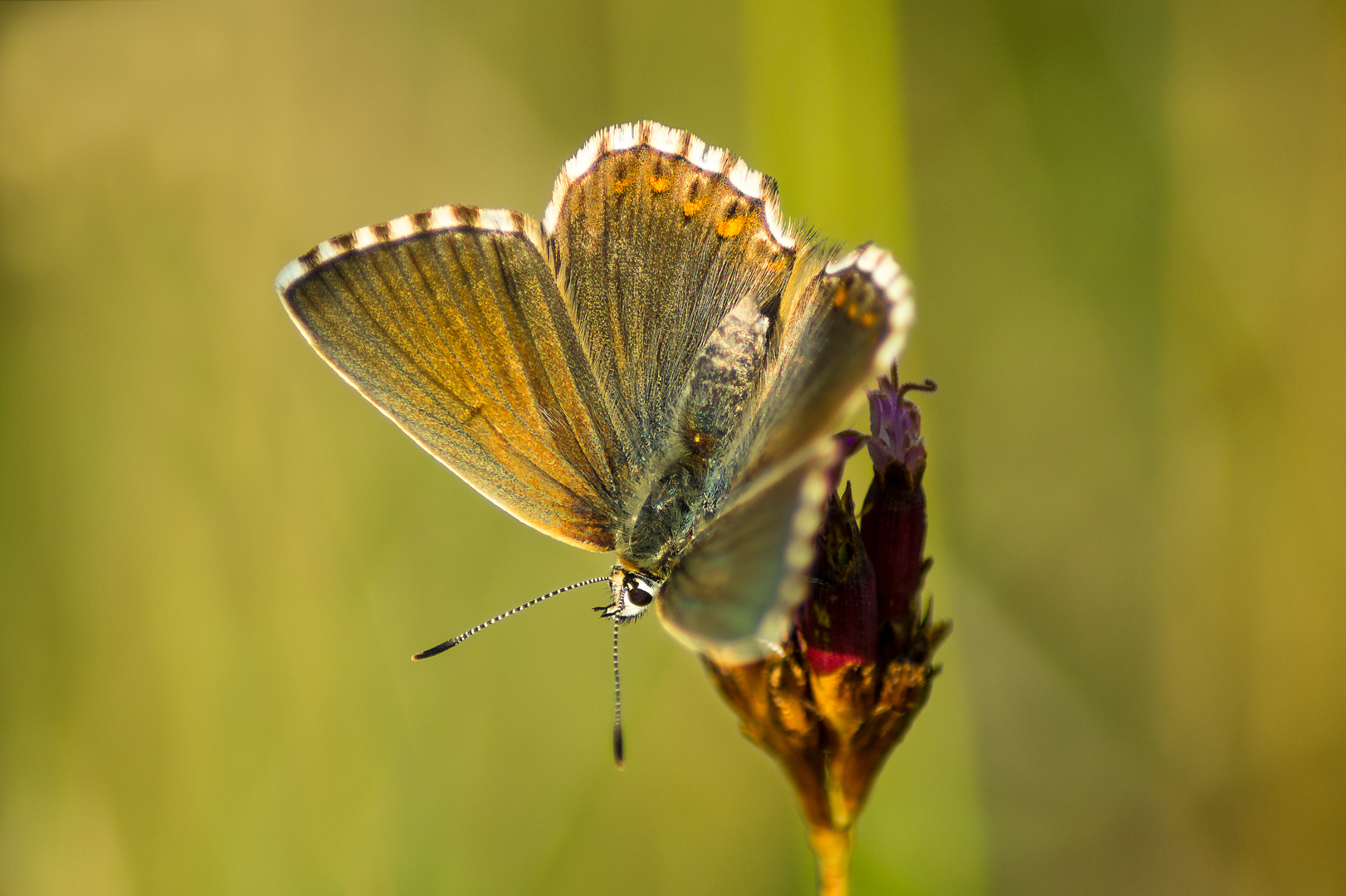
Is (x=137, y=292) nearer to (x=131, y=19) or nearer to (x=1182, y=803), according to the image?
(x=131, y=19)

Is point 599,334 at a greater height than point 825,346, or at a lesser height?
greater

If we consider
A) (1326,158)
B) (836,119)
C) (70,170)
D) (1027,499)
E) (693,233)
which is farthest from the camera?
(1027,499)

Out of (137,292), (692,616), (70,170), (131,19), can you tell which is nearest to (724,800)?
(692,616)

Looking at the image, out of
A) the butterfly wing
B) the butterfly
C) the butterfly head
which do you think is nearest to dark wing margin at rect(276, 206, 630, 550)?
the butterfly

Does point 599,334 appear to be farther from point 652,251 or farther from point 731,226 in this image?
point 731,226

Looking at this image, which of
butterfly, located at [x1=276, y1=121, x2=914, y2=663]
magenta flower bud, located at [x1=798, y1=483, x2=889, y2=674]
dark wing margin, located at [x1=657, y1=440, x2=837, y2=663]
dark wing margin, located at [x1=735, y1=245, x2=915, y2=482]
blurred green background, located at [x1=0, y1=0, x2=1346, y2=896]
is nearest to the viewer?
dark wing margin, located at [x1=657, y1=440, x2=837, y2=663]

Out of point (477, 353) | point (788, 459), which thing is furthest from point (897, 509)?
point (477, 353)

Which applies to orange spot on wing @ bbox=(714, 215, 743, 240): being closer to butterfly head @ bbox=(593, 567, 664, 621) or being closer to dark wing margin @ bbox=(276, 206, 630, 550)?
dark wing margin @ bbox=(276, 206, 630, 550)
